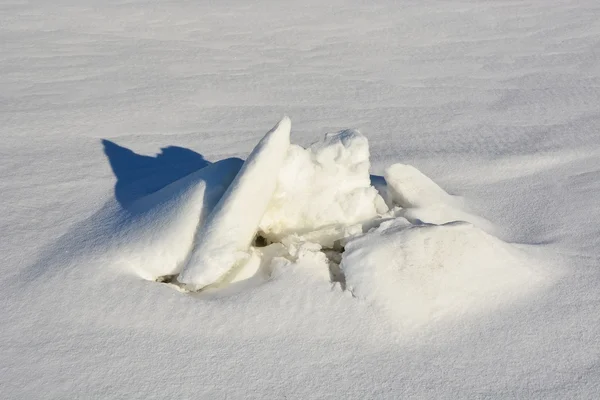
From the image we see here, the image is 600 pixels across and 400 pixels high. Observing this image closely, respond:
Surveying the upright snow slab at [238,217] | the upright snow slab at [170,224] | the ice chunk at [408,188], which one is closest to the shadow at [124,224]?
the upright snow slab at [170,224]

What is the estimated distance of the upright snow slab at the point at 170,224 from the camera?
229 cm

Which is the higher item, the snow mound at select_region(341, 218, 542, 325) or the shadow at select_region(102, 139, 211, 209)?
the shadow at select_region(102, 139, 211, 209)

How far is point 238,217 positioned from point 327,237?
12.3 inches

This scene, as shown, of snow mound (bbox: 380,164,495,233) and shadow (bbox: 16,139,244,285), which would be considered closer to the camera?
shadow (bbox: 16,139,244,285)

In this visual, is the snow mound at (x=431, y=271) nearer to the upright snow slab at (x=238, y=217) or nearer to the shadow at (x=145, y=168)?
the upright snow slab at (x=238, y=217)

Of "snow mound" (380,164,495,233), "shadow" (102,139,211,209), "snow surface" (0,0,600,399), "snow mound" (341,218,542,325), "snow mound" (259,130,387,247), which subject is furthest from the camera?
"shadow" (102,139,211,209)

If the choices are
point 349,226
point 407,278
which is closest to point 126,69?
point 349,226

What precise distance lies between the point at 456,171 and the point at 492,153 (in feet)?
1.07

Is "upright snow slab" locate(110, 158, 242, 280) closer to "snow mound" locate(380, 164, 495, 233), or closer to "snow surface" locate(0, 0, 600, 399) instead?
"snow surface" locate(0, 0, 600, 399)

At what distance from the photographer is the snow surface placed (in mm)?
1975

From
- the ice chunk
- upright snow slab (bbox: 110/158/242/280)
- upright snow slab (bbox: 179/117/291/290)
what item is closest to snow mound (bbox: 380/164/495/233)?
the ice chunk

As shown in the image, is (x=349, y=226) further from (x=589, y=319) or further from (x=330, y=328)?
(x=589, y=319)

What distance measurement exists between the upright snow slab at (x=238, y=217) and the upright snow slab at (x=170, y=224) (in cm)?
7

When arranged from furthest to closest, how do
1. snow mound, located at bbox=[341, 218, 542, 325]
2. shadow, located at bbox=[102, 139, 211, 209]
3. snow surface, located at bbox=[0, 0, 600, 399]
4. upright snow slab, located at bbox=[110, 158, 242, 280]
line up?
1. shadow, located at bbox=[102, 139, 211, 209]
2. upright snow slab, located at bbox=[110, 158, 242, 280]
3. snow mound, located at bbox=[341, 218, 542, 325]
4. snow surface, located at bbox=[0, 0, 600, 399]
